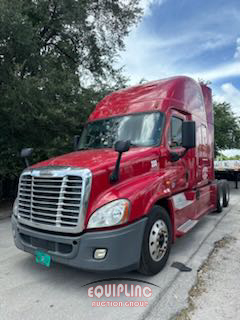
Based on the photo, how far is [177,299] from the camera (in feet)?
8.48

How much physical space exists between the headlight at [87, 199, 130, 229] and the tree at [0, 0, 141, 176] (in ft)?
15.5

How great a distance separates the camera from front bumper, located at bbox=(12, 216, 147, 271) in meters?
2.54

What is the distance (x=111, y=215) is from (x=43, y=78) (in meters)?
6.06

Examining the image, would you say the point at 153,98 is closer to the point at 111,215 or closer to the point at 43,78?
the point at 111,215

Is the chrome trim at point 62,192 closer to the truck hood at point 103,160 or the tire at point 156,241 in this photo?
the truck hood at point 103,160

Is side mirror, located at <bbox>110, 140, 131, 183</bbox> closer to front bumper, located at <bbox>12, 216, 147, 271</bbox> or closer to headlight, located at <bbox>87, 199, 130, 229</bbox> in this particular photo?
headlight, located at <bbox>87, 199, 130, 229</bbox>

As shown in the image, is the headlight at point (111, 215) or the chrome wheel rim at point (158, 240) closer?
the headlight at point (111, 215)

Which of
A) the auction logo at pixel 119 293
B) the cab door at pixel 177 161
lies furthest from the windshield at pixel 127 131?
the auction logo at pixel 119 293

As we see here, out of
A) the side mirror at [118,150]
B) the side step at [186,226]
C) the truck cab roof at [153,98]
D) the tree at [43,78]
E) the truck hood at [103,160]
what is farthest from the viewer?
the tree at [43,78]

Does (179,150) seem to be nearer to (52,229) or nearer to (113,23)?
(52,229)

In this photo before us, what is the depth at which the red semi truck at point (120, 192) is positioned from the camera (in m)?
2.60

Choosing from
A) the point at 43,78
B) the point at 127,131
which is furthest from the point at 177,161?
the point at 43,78

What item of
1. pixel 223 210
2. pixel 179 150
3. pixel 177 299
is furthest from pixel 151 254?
pixel 223 210

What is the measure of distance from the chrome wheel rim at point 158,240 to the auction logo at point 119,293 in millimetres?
365
